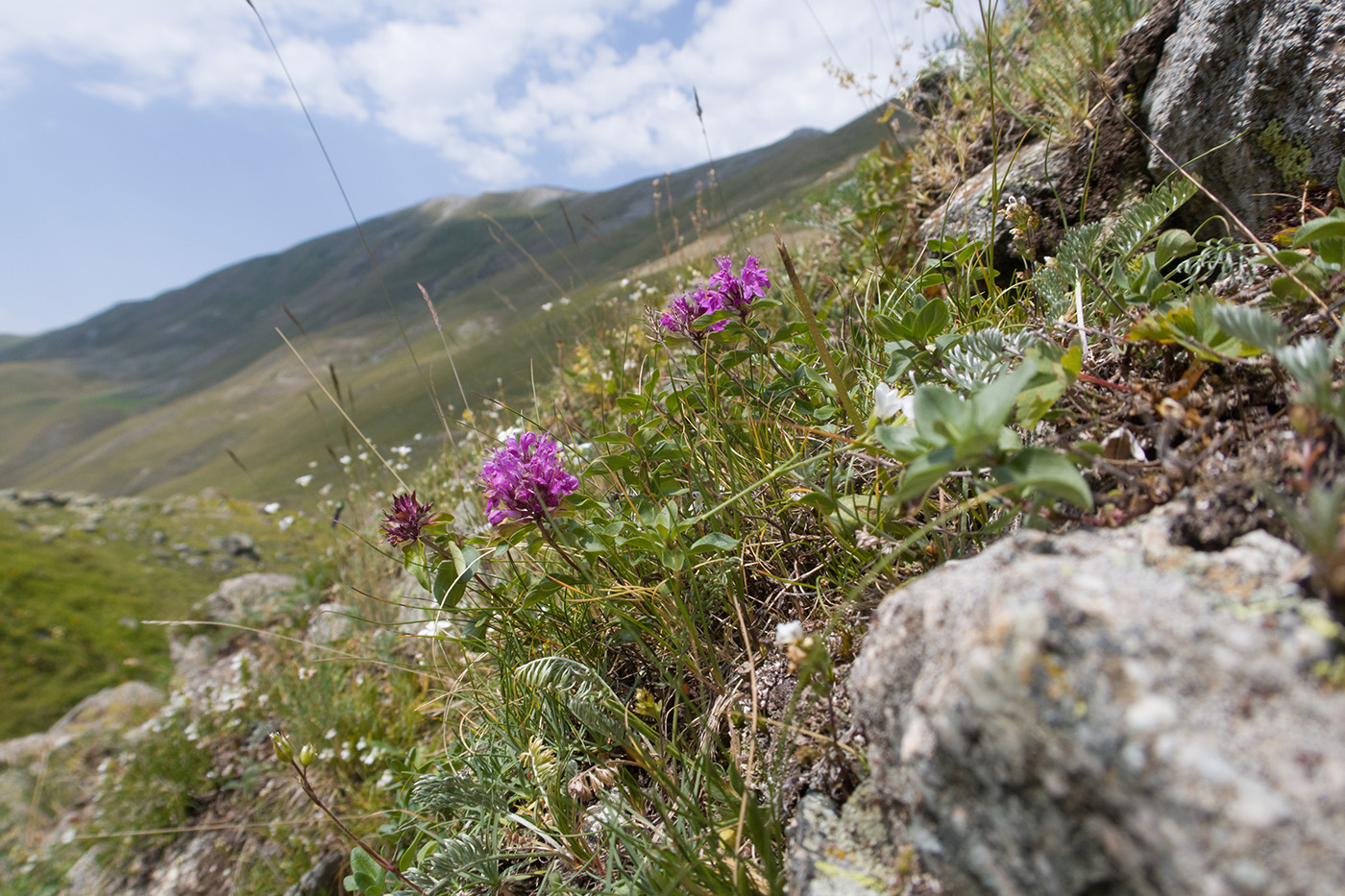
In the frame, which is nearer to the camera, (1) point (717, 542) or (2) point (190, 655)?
(1) point (717, 542)

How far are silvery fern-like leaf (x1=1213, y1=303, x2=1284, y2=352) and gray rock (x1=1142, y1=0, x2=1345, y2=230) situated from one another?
113 cm

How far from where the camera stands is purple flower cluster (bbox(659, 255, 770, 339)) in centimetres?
203

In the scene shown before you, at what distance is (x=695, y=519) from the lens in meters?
1.61

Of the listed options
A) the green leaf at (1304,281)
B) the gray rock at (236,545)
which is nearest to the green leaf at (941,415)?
the green leaf at (1304,281)

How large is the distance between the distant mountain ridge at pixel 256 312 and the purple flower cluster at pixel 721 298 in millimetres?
53969

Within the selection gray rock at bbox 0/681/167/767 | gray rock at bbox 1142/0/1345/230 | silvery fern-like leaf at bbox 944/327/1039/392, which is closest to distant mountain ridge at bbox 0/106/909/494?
gray rock at bbox 0/681/167/767

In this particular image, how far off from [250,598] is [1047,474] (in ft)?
27.1

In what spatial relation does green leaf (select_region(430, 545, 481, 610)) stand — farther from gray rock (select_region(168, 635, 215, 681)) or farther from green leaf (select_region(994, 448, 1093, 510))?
gray rock (select_region(168, 635, 215, 681))

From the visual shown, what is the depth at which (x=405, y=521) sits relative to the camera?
1.94m

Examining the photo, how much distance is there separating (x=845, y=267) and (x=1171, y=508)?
300cm

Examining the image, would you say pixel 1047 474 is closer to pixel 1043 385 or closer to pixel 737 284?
pixel 1043 385

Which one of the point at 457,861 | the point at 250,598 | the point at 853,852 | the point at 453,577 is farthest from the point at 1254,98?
the point at 250,598

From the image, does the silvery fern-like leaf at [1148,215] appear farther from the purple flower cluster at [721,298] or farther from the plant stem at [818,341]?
the purple flower cluster at [721,298]

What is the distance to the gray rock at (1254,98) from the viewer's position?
183 cm
